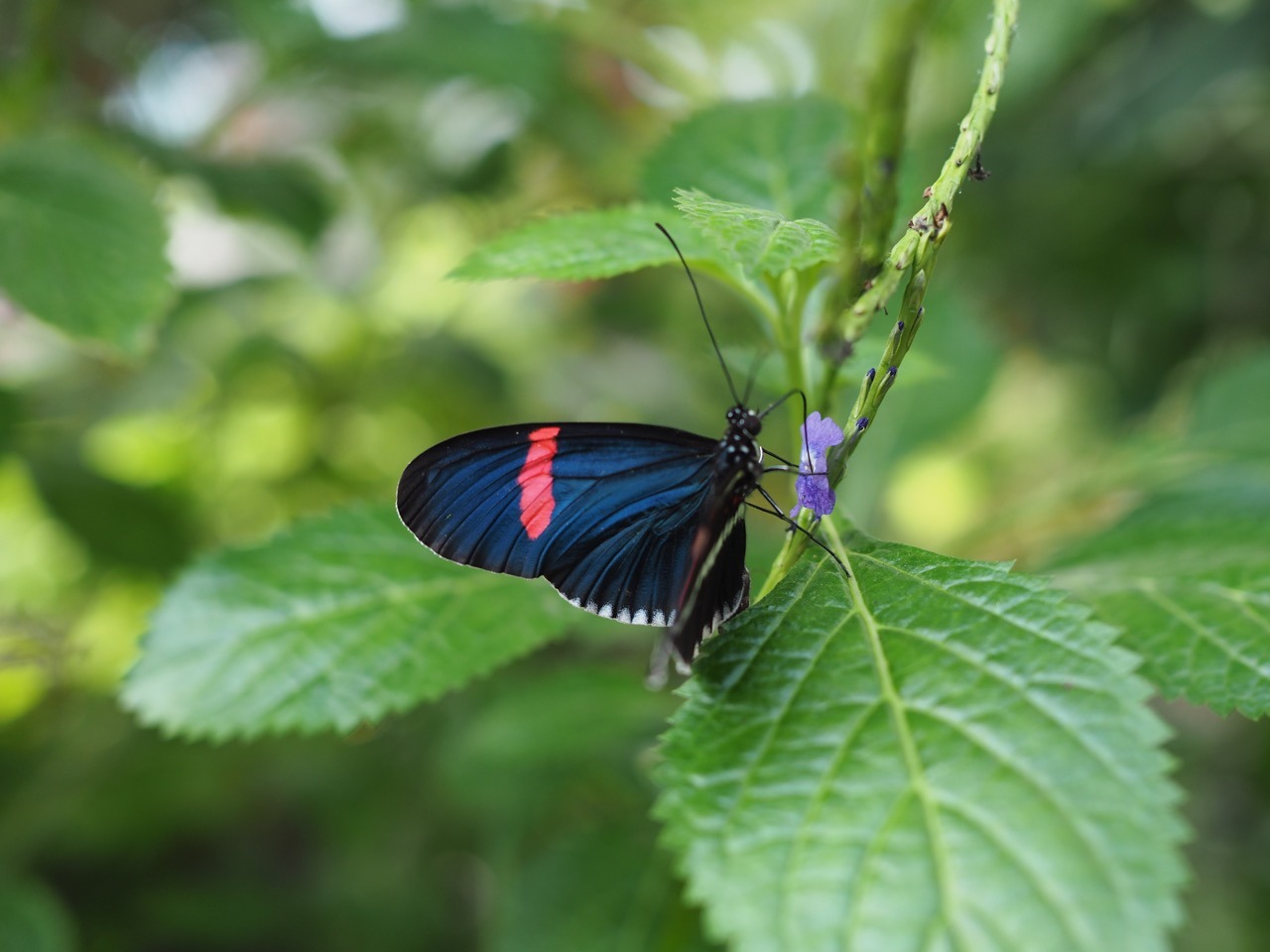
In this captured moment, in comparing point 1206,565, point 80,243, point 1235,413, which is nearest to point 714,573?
point 1206,565

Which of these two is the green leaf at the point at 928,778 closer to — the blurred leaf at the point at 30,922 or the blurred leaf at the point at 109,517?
the blurred leaf at the point at 30,922

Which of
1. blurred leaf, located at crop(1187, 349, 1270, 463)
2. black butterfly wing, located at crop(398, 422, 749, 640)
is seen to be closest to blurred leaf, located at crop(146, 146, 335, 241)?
black butterfly wing, located at crop(398, 422, 749, 640)

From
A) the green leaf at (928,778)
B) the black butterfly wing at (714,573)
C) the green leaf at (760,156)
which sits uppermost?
the green leaf at (760,156)

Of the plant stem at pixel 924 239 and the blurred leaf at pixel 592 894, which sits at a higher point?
the plant stem at pixel 924 239

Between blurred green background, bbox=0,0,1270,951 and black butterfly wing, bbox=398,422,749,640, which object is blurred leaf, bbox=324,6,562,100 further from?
black butterfly wing, bbox=398,422,749,640

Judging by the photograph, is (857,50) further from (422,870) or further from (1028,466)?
(422,870)

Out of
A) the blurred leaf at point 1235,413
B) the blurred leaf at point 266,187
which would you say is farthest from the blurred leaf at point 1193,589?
the blurred leaf at point 266,187

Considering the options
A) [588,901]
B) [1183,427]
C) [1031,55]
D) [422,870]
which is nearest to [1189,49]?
[1031,55]
